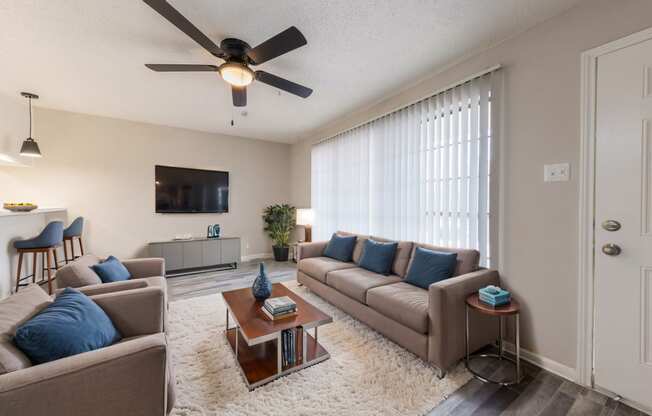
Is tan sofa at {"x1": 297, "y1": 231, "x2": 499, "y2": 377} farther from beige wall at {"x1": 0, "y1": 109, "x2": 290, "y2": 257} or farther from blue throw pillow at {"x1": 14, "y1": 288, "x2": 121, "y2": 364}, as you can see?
beige wall at {"x1": 0, "y1": 109, "x2": 290, "y2": 257}

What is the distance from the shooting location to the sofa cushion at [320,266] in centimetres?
311

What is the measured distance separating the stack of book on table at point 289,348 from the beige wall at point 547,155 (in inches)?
72.2

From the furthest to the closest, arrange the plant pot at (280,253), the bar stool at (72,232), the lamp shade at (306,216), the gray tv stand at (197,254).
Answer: the plant pot at (280,253) → the lamp shade at (306,216) → the gray tv stand at (197,254) → the bar stool at (72,232)

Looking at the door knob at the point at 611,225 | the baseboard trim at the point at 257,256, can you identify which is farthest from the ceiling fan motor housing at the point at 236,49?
the baseboard trim at the point at 257,256

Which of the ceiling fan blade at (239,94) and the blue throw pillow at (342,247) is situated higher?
the ceiling fan blade at (239,94)

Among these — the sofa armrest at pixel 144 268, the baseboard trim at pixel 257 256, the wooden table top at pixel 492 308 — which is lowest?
the baseboard trim at pixel 257 256

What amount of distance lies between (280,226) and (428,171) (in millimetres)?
3502

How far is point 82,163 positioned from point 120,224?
3.59 ft

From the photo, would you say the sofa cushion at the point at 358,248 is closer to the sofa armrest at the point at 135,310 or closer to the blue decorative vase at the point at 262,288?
the blue decorative vase at the point at 262,288

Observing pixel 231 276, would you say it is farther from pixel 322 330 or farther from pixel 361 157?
pixel 361 157

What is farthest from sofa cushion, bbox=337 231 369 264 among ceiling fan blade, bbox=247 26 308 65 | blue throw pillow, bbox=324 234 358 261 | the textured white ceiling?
ceiling fan blade, bbox=247 26 308 65

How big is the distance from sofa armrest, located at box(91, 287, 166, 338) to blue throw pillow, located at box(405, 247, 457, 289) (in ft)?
6.89

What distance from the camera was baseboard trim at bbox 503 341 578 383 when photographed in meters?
1.81

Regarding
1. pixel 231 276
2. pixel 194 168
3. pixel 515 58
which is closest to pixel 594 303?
pixel 515 58
